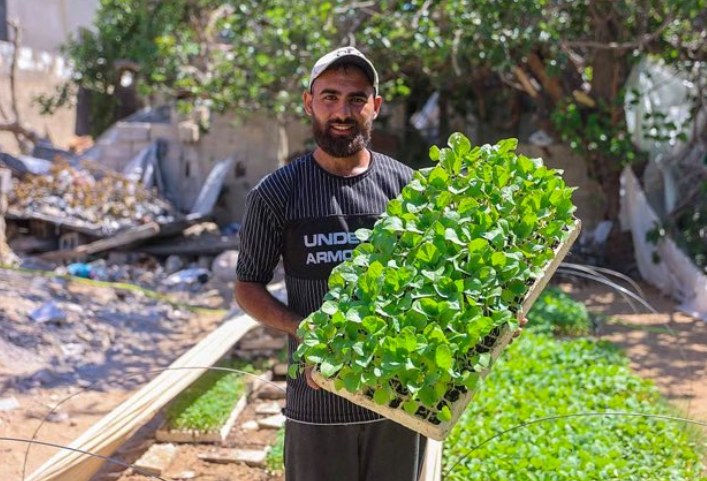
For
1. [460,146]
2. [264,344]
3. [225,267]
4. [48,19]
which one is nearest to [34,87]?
[48,19]

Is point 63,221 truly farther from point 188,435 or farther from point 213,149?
point 188,435

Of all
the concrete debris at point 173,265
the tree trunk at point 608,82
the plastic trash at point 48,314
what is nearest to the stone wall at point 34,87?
the concrete debris at point 173,265

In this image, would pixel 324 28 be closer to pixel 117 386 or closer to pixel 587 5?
pixel 587 5

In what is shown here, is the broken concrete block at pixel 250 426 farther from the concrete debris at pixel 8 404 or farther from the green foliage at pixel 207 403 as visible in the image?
the concrete debris at pixel 8 404

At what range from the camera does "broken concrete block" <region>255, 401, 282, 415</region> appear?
5.30 meters

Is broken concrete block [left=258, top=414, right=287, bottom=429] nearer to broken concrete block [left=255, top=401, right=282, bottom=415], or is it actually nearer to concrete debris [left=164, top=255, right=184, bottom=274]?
broken concrete block [left=255, top=401, right=282, bottom=415]

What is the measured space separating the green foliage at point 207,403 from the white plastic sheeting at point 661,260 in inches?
183

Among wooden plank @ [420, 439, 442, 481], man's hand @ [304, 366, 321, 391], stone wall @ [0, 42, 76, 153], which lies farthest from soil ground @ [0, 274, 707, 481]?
stone wall @ [0, 42, 76, 153]

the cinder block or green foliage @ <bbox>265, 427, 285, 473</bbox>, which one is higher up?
the cinder block

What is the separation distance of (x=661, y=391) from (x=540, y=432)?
1.56 metres

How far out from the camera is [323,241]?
2.28 meters

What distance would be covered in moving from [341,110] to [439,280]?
2.10 ft

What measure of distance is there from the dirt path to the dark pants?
2815mm

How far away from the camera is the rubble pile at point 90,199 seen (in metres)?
11.4
